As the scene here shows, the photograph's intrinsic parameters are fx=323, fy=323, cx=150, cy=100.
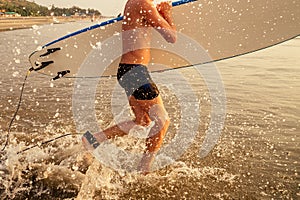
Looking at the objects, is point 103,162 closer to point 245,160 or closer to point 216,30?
point 245,160

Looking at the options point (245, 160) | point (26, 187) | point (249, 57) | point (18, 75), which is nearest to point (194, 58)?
point (245, 160)

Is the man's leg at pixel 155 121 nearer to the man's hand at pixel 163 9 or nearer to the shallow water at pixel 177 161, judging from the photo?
the shallow water at pixel 177 161

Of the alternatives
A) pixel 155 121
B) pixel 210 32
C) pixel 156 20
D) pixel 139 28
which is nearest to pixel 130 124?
pixel 155 121

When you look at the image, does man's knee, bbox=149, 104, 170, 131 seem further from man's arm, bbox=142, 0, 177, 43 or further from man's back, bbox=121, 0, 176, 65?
man's arm, bbox=142, 0, 177, 43

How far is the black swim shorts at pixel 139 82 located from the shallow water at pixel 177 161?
88cm

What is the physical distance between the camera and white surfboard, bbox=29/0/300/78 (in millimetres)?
3818

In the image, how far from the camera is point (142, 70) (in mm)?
3090

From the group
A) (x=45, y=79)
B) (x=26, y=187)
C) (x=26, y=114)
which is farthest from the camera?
(x=45, y=79)

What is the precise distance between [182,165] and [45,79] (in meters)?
5.19

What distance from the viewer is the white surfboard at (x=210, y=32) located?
12.5 ft

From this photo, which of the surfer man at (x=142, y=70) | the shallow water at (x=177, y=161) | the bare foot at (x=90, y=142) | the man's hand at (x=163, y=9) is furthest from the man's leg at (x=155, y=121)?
the man's hand at (x=163, y=9)

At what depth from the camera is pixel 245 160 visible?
366cm

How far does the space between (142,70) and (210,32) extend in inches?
55.6

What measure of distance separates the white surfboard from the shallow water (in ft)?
1.84
